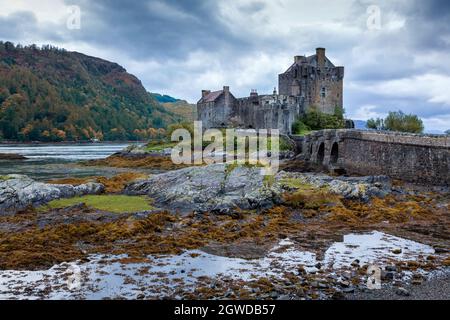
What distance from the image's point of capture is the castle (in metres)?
53.8

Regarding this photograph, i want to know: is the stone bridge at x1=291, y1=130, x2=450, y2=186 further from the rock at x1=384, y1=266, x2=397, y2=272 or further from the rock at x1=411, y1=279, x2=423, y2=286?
the rock at x1=411, y1=279, x2=423, y2=286

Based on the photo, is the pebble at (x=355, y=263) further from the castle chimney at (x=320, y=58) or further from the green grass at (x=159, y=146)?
the castle chimney at (x=320, y=58)

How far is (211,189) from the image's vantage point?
25078 millimetres

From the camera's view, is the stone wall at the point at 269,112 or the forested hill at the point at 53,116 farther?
the forested hill at the point at 53,116

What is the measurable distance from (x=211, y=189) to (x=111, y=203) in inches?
216

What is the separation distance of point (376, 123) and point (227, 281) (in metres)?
51.5

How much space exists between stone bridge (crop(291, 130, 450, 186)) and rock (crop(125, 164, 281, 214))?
9.94m

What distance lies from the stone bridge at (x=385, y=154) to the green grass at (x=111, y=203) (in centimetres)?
1693

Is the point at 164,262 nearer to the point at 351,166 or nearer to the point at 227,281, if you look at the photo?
the point at 227,281

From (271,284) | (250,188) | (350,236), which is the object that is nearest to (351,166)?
(250,188)

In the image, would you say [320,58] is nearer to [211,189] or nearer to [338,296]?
[211,189]

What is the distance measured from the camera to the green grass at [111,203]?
2227cm

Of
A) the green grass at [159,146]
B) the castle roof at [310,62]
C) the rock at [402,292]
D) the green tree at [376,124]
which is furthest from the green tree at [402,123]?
the rock at [402,292]

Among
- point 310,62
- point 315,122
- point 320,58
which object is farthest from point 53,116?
point 315,122
